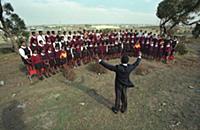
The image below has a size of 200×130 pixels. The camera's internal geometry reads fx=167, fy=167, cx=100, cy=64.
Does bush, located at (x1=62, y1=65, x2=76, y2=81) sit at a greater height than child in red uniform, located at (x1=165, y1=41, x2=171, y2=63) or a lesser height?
lesser

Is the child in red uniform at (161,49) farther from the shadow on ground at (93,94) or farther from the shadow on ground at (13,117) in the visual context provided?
the shadow on ground at (13,117)

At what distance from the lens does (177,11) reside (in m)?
19.5

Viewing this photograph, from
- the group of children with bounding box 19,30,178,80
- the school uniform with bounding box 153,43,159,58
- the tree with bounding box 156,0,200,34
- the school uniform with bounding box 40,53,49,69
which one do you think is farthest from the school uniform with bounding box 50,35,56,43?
the tree with bounding box 156,0,200,34

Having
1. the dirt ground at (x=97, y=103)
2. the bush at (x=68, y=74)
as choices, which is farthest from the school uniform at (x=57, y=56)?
the dirt ground at (x=97, y=103)

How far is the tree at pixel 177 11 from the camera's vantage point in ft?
60.3

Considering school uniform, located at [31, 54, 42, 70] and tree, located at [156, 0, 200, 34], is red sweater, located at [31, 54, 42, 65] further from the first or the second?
tree, located at [156, 0, 200, 34]

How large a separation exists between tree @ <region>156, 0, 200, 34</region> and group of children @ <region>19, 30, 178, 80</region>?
8987mm

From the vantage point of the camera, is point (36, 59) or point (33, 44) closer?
point (36, 59)

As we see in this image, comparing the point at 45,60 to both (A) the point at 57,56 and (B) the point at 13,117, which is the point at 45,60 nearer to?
(A) the point at 57,56

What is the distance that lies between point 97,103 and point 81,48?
5.29 metres

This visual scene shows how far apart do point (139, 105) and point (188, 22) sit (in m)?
17.9

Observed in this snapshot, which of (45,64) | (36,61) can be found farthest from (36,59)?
(45,64)

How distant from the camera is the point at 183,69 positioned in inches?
425

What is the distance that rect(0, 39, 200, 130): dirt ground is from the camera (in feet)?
17.1
